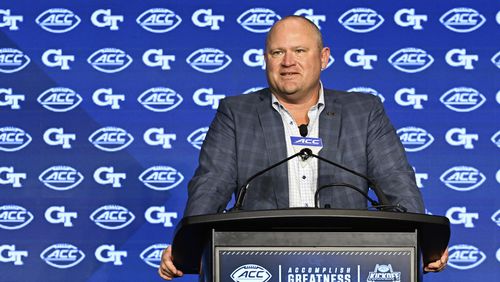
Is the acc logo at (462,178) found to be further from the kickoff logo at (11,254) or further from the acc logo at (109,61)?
the kickoff logo at (11,254)

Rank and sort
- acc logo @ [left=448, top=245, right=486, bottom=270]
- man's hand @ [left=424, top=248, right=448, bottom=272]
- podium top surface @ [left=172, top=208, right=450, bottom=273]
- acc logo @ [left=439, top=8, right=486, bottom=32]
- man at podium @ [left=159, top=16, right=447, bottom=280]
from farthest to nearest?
acc logo @ [left=439, top=8, right=486, bottom=32] → acc logo @ [left=448, top=245, right=486, bottom=270] → man at podium @ [left=159, top=16, right=447, bottom=280] → man's hand @ [left=424, top=248, right=448, bottom=272] → podium top surface @ [left=172, top=208, right=450, bottom=273]

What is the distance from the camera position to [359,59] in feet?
17.6

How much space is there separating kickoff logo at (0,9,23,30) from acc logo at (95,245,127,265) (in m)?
1.48

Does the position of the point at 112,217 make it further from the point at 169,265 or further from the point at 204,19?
the point at 169,265

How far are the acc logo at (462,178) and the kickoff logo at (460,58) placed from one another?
24.8 inches

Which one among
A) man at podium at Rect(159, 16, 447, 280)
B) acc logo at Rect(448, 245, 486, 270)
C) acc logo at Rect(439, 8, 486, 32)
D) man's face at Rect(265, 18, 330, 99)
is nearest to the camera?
man at podium at Rect(159, 16, 447, 280)

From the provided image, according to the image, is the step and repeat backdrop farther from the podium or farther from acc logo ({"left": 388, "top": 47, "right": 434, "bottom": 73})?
the podium

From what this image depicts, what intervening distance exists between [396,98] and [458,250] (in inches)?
39.4

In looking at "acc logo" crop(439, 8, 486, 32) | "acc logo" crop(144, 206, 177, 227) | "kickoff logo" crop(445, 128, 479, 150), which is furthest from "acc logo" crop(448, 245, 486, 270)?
"acc logo" crop(144, 206, 177, 227)

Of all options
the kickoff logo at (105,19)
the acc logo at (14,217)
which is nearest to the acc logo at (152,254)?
the acc logo at (14,217)

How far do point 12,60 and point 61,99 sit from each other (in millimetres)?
401

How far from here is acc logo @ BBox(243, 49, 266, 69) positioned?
17.7ft

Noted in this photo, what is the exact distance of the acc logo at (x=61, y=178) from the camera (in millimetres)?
5375

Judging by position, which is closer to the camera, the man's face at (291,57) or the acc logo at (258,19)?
the man's face at (291,57)
